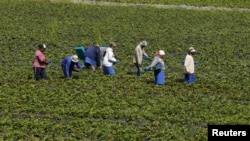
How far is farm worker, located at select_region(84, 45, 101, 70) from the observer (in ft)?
89.5

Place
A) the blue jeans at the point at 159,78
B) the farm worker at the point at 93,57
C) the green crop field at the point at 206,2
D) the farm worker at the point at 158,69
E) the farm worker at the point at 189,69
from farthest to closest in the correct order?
the green crop field at the point at 206,2 → the farm worker at the point at 93,57 → the farm worker at the point at 189,69 → the blue jeans at the point at 159,78 → the farm worker at the point at 158,69

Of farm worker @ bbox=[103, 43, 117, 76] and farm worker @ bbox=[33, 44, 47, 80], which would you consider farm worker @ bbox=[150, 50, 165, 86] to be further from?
farm worker @ bbox=[33, 44, 47, 80]

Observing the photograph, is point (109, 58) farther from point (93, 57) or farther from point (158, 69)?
point (158, 69)

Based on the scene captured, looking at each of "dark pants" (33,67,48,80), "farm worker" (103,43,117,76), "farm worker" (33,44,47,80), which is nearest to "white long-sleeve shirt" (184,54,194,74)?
"farm worker" (103,43,117,76)

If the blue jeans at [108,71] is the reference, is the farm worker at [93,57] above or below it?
above

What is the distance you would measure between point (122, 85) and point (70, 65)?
8.18ft

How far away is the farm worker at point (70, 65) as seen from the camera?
2477cm

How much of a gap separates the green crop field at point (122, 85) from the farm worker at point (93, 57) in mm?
756

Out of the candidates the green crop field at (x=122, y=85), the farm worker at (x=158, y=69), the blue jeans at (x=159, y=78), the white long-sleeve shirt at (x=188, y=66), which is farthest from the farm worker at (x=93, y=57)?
the white long-sleeve shirt at (x=188, y=66)

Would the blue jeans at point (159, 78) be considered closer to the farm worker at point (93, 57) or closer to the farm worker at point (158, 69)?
the farm worker at point (158, 69)

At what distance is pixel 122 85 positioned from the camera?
24.0m

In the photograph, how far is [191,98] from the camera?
2216 cm

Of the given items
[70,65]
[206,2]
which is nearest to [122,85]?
[70,65]

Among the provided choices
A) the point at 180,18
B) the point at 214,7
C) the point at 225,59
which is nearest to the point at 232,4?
the point at 214,7
